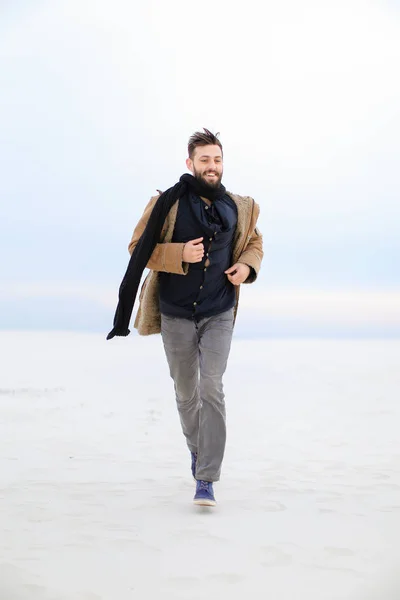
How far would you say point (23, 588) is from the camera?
3170mm

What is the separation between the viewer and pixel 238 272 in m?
4.69

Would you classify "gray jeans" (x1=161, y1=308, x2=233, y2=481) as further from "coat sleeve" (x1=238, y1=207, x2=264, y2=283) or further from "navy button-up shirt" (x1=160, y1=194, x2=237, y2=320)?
"coat sleeve" (x1=238, y1=207, x2=264, y2=283)

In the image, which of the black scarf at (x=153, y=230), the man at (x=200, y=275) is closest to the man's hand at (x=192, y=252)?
the man at (x=200, y=275)

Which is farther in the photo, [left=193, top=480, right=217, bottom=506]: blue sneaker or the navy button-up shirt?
the navy button-up shirt

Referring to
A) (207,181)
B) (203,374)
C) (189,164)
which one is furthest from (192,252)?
(203,374)

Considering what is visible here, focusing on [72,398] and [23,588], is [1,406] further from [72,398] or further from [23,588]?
[23,588]

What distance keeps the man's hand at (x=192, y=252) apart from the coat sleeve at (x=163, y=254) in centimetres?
4

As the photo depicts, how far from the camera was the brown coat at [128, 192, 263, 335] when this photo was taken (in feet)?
15.0

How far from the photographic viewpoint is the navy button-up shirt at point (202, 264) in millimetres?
4633

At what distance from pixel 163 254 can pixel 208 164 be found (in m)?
0.64

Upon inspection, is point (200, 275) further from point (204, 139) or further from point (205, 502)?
point (205, 502)

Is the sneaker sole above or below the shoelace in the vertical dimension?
below

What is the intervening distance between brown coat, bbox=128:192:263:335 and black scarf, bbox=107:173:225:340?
46mm

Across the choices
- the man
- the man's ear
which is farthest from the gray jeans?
the man's ear
